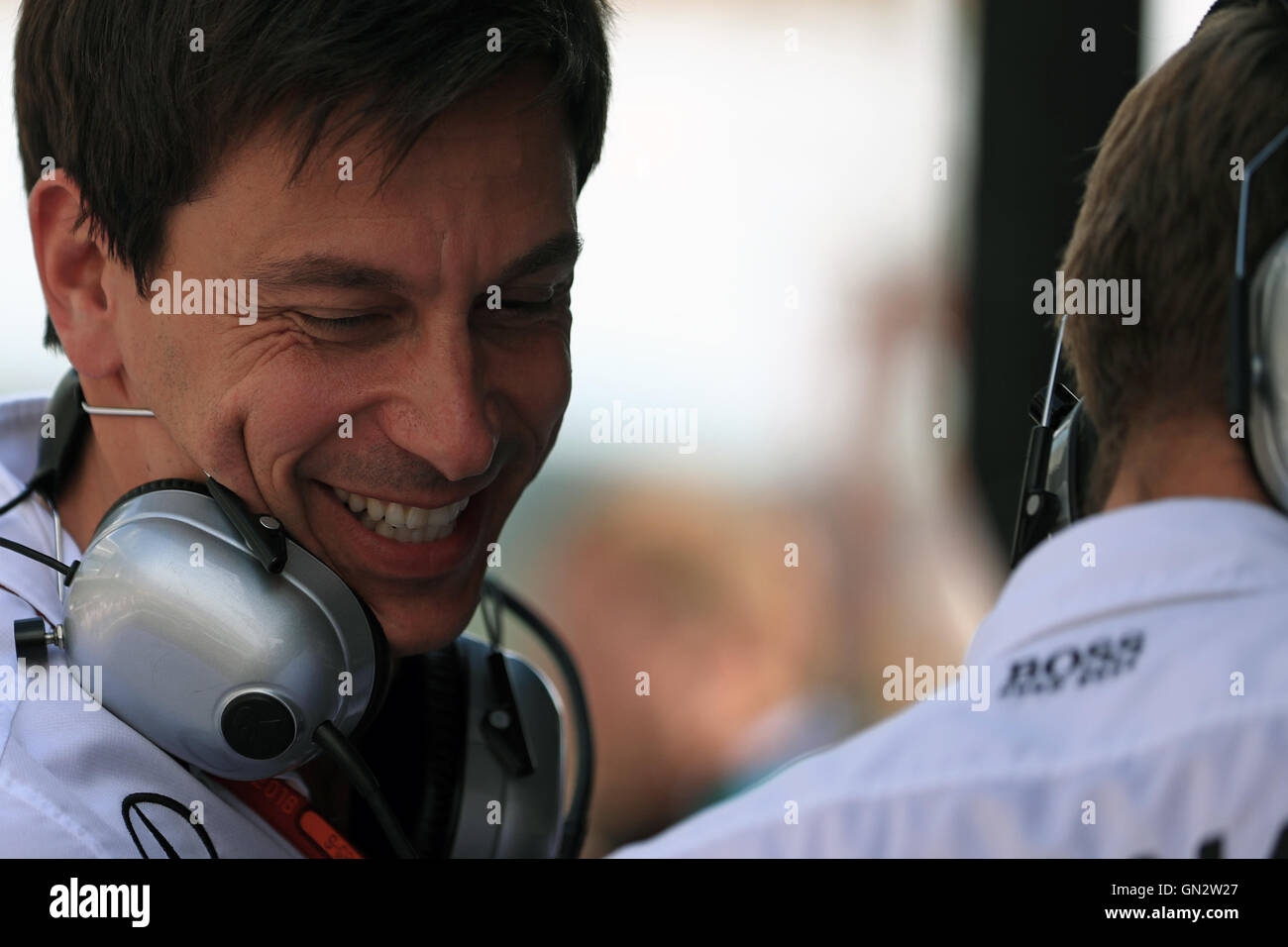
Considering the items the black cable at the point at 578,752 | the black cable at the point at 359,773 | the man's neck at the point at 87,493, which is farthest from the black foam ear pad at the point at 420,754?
the man's neck at the point at 87,493

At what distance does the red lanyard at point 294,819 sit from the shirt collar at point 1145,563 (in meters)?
0.63

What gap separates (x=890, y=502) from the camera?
318 cm

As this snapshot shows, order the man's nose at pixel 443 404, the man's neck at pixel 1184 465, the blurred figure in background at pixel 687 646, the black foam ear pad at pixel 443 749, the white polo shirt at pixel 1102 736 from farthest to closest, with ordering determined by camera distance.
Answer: the blurred figure in background at pixel 687 646 → the black foam ear pad at pixel 443 749 → the man's nose at pixel 443 404 → the man's neck at pixel 1184 465 → the white polo shirt at pixel 1102 736

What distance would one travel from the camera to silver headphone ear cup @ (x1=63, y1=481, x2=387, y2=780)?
1.03 m

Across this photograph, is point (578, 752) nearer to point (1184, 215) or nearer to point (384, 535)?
point (384, 535)

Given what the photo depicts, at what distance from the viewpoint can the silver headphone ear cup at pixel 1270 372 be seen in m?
0.74

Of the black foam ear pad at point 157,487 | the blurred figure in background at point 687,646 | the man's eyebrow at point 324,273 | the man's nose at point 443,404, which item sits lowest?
the blurred figure in background at point 687,646

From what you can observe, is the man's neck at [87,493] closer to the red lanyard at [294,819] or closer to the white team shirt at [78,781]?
the white team shirt at [78,781]

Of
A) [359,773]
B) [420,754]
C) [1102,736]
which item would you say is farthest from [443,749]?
[1102,736]

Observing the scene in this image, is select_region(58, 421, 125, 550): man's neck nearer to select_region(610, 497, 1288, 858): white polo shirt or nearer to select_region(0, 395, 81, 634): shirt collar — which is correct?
select_region(0, 395, 81, 634): shirt collar

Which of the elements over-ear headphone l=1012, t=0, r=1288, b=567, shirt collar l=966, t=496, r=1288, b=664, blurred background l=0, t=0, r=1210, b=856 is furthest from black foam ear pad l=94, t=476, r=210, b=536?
blurred background l=0, t=0, r=1210, b=856
